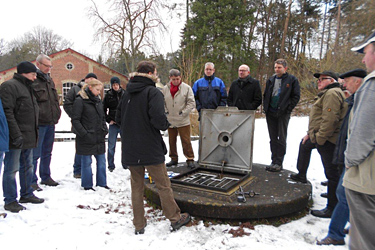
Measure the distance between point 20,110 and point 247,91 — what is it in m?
4.01

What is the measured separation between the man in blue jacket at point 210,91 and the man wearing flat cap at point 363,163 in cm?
373

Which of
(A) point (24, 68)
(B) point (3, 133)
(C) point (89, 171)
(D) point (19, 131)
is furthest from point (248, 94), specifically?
(B) point (3, 133)

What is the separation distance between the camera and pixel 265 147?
26.9ft

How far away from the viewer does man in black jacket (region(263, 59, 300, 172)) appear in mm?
5051

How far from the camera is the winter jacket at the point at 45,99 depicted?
4.58m

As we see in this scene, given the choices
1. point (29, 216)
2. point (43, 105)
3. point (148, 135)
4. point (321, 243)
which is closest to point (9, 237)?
point (29, 216)

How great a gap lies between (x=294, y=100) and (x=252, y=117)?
961 mm

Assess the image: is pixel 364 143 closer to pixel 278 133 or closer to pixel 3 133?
pixel 278 133

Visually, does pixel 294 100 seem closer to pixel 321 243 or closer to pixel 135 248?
pixel 321 243

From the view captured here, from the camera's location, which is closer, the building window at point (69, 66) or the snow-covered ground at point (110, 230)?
the snow-covered ground at point (110, 230)

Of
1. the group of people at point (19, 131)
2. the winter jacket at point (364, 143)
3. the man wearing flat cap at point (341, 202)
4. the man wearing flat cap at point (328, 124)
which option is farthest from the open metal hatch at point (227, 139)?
the group of people at point (19, 131)

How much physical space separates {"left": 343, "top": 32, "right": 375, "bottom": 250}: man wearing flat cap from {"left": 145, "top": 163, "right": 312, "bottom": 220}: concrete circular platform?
4.98ft

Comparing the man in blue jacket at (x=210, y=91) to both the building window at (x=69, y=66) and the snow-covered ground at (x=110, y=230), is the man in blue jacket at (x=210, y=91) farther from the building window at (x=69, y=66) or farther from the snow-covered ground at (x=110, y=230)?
the building window at (x=69, y=66)

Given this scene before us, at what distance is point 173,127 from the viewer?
557 cm
